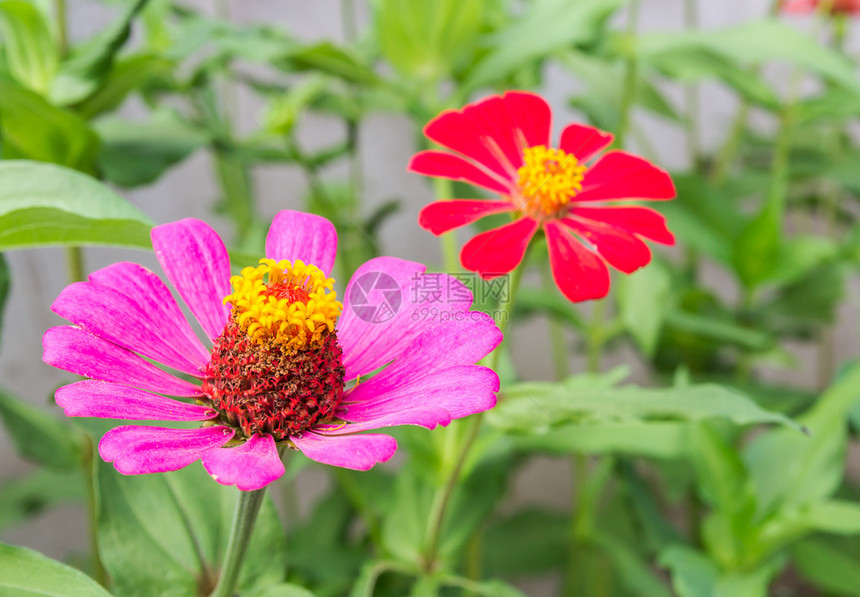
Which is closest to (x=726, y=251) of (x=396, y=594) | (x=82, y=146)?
(x=396, y=594)

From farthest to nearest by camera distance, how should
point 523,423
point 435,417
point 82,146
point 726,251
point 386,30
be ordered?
point 726,251
point 386,30
point 82,146
point 523,423
point 435,417

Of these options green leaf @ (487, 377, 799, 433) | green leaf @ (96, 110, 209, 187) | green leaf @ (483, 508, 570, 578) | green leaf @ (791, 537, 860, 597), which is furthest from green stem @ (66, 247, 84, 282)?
green leaf @ (791, 537, 860, 597)

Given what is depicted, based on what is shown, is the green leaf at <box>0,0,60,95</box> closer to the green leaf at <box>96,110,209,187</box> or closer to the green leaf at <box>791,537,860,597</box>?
the green leaf at <box>96,110,209,187</box>

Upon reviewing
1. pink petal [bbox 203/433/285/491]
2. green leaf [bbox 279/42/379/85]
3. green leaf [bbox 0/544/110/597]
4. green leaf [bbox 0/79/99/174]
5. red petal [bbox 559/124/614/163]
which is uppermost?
green leaf [bbox 279/42/379/85]

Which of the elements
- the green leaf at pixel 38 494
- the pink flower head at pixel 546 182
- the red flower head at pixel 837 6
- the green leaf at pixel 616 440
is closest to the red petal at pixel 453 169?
the pink flower head at pixel 546 182

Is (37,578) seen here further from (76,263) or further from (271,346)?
(76,263)

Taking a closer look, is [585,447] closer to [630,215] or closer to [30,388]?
[630,215]
